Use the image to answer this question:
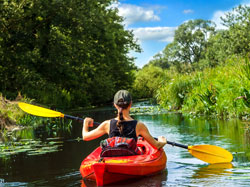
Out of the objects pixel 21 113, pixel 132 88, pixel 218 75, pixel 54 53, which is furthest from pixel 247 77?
pixel 132 88

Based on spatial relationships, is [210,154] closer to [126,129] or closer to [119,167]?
[126,129]

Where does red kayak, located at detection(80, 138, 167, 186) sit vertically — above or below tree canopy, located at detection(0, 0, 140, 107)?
below

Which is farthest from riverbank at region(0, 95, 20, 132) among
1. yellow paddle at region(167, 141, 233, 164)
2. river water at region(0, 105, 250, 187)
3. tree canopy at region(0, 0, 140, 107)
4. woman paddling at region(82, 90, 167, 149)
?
woman paddling at region(82, 90, 167, 149)

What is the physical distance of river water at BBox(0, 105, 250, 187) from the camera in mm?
5855

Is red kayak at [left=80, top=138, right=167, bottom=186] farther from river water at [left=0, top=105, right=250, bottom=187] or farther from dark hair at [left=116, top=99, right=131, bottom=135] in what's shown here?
dark hair at [left=116, top=99, right=131, bottom=135]

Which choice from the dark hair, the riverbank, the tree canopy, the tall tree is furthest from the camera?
the tall tree

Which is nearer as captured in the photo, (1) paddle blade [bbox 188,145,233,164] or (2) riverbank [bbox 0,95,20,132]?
(1) paddle blade [bbox 188,145,233,164]

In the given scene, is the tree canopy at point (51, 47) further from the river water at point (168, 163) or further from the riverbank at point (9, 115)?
the river water at point (168, 163)

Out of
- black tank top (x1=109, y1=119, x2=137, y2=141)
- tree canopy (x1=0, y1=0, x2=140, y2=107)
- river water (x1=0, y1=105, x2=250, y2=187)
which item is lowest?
river water (x1=0, y1=105, x2=250, y2=187)

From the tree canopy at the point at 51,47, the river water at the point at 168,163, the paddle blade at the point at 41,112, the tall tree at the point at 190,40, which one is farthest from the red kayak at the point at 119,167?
the tall tree at the point at 190,40

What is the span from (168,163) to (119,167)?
1.99 metres

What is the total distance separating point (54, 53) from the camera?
85.8ft

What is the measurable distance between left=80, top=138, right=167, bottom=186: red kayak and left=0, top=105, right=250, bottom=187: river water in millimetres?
117

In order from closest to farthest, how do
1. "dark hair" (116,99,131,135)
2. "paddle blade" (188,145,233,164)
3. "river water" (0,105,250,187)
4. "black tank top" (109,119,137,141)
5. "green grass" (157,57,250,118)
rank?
"dark hair" (116,99,131,135) → "black tank top" (109,119,137,141) → "river water" (0,105,250,187) → "paddle blade" (188,145,233,164) → "green grass" (157,57,250,118)
